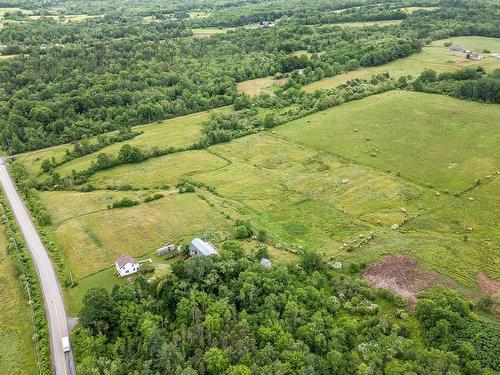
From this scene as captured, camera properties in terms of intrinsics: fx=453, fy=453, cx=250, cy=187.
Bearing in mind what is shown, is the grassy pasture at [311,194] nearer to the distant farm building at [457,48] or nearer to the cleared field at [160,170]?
the cleared field at [160,170]

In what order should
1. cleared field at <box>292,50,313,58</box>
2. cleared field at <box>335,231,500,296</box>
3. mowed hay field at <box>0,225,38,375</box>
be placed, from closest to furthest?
mowed hay field at <box>0,225,38,375</box>, cleared field at <box>335,231,500,296</box>, cleared field at <box>292,50,313,58</box>

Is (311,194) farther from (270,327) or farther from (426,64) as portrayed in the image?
(426,64)

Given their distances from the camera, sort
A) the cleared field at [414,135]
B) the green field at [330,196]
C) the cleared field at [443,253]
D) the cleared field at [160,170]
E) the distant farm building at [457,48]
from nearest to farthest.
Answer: the cleared field at [443,253] < the green field at [330,196] < the cleared field at [414,135] < the cleared field at [160,170] < the distant farm building at [457,48]

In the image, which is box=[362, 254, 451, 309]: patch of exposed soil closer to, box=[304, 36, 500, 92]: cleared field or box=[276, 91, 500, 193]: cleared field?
box=[276, 91, 500, 193]: cleared field

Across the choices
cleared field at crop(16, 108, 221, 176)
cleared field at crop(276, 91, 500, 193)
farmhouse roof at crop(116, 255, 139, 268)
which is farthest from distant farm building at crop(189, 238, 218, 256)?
cleared field at crop(16, 108, 221, 176)

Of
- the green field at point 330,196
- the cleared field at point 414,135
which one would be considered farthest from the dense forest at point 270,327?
the cleared field at point 414,135

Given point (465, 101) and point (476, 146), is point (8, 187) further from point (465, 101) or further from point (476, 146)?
point (465, 101)

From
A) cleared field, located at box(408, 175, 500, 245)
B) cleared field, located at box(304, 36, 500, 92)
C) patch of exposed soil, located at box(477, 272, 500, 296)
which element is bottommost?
cleared field, located at box(408, 175, 500, 245)
